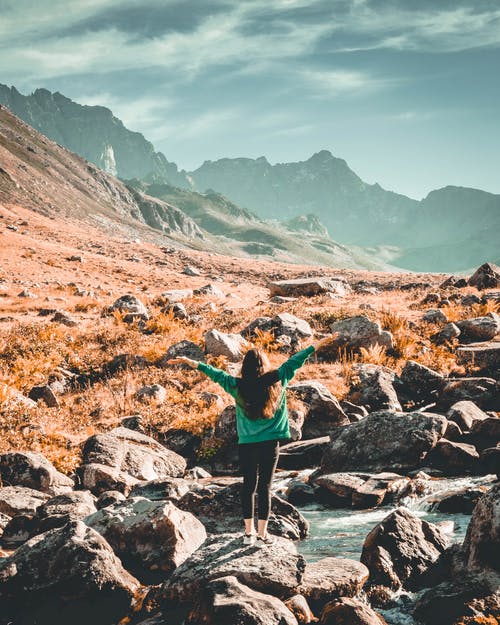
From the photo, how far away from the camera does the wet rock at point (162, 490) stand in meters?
9.91

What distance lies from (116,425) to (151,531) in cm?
677

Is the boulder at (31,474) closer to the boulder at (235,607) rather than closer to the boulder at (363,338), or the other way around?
the boulder at (235,607)

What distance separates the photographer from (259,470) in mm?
6680

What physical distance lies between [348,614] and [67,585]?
10.9ft

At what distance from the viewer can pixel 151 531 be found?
7.49 meters

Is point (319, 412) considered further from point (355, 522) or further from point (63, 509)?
point (63, 509)

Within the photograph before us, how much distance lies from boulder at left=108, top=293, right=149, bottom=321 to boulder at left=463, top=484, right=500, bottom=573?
16.8 meters

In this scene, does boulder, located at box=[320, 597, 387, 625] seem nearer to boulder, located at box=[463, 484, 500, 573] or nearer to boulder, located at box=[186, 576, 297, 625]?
boulder, located at box=[186, 576, 297, 625]

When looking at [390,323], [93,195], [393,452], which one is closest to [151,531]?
[393,452]

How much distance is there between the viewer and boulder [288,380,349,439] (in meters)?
14.1

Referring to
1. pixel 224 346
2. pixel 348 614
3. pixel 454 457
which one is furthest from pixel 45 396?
pixel 348 614

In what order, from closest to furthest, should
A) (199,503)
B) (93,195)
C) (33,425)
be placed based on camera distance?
(199,503) < (33,425) < (93,195)

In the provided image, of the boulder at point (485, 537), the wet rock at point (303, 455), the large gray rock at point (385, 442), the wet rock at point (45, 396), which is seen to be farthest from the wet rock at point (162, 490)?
the wet rock at point (45, 396)

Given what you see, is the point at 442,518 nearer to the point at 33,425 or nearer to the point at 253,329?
the point at 33,425
